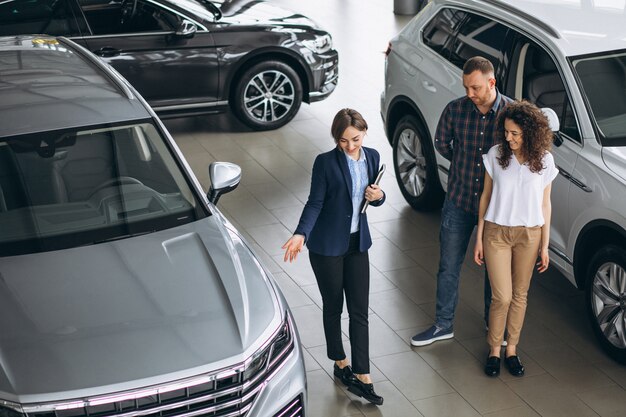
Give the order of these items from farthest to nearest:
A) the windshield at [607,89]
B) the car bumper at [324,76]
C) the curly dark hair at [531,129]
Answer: the car bumper at [324,76]
the windshield at [607,89]
the curly dark hair at [531,129]

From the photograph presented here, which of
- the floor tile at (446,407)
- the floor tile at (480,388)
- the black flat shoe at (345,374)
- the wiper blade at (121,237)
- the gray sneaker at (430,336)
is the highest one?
the wiper blade at (121,237)

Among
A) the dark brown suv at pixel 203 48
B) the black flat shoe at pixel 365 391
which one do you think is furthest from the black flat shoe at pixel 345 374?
the dark brown suv at pixel 203 48

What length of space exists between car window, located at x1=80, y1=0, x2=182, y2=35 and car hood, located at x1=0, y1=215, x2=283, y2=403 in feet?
17.1

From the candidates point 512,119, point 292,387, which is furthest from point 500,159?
point 292,387

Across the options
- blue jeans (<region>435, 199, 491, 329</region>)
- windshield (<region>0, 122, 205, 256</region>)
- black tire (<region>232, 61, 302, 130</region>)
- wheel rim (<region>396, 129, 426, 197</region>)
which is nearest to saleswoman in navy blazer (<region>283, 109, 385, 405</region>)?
windshield (<region>0, 122, 205, 256</region>)

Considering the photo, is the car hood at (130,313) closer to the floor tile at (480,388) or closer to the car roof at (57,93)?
the car roof at (57,93)

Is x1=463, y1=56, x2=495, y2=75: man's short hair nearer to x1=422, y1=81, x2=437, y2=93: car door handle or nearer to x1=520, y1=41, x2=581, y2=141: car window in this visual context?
x1=520, y1=41, x2=581, y2=141: car window

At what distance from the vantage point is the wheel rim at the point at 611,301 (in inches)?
243

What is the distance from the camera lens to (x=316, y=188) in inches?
219

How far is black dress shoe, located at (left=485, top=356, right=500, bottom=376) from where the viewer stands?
20.4 feet

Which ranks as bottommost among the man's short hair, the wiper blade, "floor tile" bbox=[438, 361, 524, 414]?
"floor tile" bbox=[438, 361, 524, 414]

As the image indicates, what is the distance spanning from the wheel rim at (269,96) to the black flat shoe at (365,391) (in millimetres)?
5210

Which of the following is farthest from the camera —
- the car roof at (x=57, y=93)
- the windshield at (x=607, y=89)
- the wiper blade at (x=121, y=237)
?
the windshield at (x=607, y=89)

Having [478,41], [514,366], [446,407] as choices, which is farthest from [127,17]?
[446,407]
